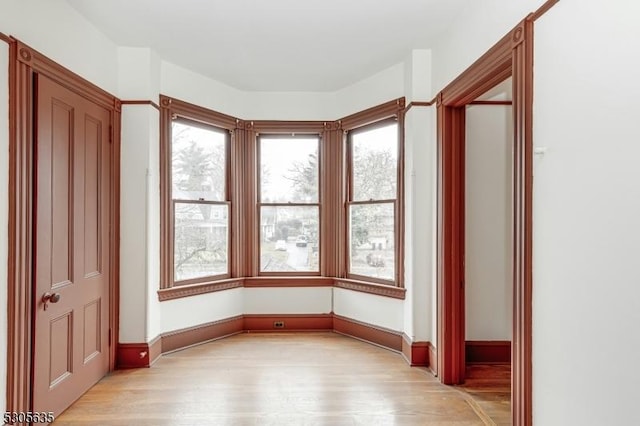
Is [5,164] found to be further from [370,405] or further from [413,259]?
[413,259]

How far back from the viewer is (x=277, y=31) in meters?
3.21

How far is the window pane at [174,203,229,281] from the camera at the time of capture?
13.3ft

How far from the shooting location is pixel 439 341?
325 centimetres

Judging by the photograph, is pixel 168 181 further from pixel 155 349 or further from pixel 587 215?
pixel 587 215

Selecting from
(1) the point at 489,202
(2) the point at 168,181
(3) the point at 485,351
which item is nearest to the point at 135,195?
(2) the point at 168,181

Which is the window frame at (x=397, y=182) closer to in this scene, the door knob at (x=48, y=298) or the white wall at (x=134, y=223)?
the white wall at (x=134, y=223)

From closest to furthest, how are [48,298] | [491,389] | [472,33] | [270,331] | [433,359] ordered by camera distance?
[48,298] < [472,33] < [491,389] < [433,359] < [270,331]

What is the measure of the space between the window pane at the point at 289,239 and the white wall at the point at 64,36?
2128 mm

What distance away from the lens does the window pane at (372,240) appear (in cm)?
413

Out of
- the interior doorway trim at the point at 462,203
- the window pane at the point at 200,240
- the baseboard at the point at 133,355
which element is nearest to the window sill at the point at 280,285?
the window pane at the point at 200,240

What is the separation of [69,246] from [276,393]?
184 cm

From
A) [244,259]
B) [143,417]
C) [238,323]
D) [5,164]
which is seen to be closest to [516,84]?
[5,164]

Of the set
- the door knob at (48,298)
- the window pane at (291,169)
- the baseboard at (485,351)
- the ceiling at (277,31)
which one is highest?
the ceiling at (277,31)

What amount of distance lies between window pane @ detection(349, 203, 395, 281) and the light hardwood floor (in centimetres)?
85
